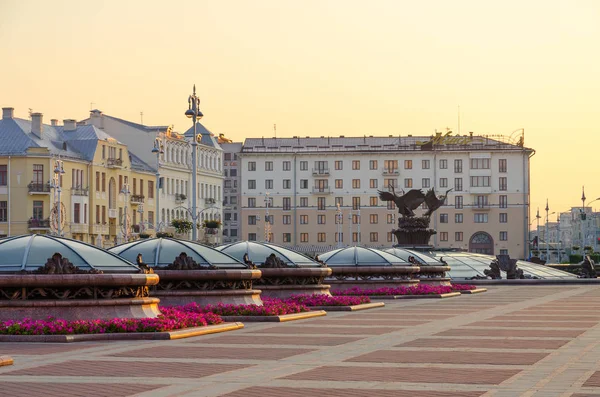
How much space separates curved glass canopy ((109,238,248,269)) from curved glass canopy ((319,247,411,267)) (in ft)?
43.5

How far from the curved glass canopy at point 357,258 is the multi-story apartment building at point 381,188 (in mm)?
103250

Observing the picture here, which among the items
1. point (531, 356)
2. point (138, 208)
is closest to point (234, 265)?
point (531, 356)

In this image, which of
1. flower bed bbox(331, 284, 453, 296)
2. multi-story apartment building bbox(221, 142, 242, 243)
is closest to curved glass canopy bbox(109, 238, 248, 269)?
flower bed bbox(331, 284, 453, 296)

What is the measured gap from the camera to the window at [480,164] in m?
149

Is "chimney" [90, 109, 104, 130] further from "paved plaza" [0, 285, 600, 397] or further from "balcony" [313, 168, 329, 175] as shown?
"paved plaza" [0, 285, 600, 397]

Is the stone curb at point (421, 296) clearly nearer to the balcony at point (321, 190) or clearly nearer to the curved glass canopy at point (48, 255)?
the curved glass canopy at point (48, 255)

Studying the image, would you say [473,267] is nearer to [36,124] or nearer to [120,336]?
[36,124]

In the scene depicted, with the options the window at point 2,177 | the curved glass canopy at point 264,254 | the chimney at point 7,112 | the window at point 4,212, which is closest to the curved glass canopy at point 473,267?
the curved glass canopy at point 264,254

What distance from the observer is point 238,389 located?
589 inches

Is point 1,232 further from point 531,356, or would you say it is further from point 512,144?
point 531,356

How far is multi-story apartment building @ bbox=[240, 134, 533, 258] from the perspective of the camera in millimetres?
148625

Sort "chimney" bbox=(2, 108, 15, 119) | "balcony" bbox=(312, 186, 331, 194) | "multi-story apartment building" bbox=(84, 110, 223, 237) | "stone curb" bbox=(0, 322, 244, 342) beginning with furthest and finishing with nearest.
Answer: "balcony" bbox=(312, 186, 331, 194) → "multi-story apartment building" bbox=(84, 110, 223, 237) → "chimney" bbox=(2, 108, 15, 119) → "stone curb" bbox=(0, 322, 244, 342)

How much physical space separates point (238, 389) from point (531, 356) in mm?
5967

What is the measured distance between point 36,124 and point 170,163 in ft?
73.3
